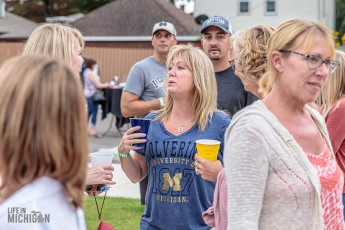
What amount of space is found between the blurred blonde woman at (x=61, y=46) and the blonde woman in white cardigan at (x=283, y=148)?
1.17 meters

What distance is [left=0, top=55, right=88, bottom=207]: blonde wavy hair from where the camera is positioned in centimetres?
199

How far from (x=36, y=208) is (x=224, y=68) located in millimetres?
3532

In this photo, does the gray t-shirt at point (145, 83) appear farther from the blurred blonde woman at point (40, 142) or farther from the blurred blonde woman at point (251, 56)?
the blurred blonde woman at point (40, 142)

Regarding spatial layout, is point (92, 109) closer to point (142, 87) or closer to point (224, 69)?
point (142, 87)

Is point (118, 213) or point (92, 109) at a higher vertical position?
point (118, 213)

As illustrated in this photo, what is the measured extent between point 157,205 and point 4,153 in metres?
1.82

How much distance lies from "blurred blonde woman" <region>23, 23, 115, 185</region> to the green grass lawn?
335 centimetres

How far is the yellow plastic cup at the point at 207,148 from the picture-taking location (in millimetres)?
3425

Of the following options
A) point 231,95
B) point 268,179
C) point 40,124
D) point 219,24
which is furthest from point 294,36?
point 219,24

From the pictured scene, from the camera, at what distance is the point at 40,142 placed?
6.59 ft

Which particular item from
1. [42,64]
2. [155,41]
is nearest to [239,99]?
[155,41]

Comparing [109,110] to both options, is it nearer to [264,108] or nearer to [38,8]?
[264,108]

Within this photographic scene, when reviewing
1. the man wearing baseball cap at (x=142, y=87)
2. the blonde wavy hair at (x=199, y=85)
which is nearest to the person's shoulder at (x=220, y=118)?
the blonde wavy hair at (x=199, y=85)

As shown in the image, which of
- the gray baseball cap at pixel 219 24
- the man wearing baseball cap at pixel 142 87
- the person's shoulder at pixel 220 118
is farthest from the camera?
the man wearing baseball cap at pixel 142 87
